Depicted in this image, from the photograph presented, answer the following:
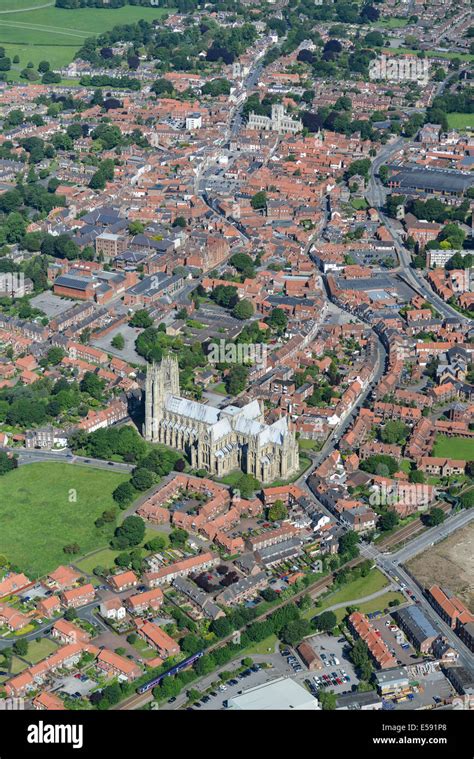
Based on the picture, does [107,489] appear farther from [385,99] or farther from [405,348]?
[385,99]

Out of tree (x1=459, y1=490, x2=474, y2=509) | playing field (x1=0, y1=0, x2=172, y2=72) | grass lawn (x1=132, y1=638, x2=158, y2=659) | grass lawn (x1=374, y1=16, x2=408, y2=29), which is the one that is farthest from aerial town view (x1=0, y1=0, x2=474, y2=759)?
grass lawn (x1=374, y1=16, x2=408, y2=29)

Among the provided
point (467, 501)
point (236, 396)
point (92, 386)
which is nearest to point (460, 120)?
point (236, 396)

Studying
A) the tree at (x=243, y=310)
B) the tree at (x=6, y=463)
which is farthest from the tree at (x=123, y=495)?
the tree at (x=243, y=310)

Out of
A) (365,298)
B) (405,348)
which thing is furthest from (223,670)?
(365,298)

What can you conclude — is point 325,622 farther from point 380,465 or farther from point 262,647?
point 380,465

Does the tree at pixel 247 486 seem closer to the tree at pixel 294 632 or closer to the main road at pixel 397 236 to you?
the tree at pixel 294 632
